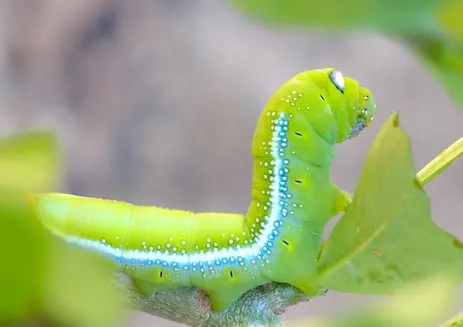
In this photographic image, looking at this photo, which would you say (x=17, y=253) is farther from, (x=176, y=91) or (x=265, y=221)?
(x=176, y=91)

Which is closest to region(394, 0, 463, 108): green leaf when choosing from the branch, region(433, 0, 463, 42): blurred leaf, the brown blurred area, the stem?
region(433, 0, 463, 42): blurred leaf

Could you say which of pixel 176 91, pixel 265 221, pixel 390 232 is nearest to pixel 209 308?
pixel 265 221

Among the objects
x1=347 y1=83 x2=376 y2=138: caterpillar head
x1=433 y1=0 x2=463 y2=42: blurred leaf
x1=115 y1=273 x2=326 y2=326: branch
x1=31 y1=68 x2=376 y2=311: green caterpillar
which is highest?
x1=433 y1=0 x2=463 y2=42: blurred leaf

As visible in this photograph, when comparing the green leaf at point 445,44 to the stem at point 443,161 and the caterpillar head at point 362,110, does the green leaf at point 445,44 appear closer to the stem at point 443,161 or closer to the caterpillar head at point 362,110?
the stem at point 443,161

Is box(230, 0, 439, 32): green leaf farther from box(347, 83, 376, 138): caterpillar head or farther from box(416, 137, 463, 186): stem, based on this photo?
box(347, 83, 376, 138): caterpillar head

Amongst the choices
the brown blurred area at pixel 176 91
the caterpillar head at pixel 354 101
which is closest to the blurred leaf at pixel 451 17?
the caterpillar head at pixel 354 101
